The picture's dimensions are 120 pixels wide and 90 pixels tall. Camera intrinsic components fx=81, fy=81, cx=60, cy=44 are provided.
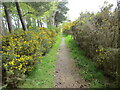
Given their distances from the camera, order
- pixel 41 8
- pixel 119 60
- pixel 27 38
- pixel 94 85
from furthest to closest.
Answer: pixel 41 8, pixel 27 38, pixel 94 85, pixel 119 60

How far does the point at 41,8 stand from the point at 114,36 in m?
7.19

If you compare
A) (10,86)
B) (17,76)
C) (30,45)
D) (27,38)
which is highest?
A: (27,38)

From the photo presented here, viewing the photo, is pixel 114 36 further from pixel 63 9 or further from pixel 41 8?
pixel 63 9

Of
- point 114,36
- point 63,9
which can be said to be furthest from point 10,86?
point 63,9

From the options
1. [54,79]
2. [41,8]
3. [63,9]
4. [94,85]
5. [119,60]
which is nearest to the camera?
[119,60]

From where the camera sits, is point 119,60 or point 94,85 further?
point 94,85

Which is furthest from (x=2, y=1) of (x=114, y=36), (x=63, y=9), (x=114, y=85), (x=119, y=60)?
(x=63, y=9)

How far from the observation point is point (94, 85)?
298cm

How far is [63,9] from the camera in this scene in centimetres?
1766

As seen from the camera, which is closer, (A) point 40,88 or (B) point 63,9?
(A) point 40,88

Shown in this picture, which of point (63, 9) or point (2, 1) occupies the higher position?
point (63, 9)

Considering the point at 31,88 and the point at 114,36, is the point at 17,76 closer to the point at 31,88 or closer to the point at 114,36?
the point at 31,88

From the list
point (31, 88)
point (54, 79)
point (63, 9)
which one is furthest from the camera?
point (63, 9)

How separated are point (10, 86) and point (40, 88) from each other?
955 mm
